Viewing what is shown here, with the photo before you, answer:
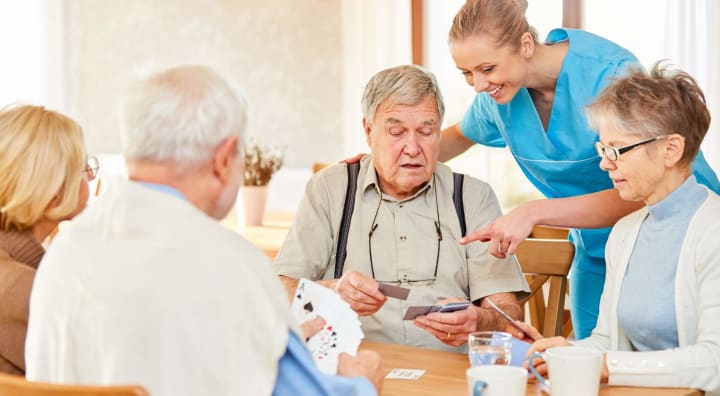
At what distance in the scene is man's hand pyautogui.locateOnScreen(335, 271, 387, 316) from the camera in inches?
88.4

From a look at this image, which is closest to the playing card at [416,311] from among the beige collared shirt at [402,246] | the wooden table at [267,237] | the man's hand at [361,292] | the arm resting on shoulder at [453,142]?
the man's hand at [361,292]

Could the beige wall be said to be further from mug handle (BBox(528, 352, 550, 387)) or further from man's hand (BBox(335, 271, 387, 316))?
mug handle (BBox(528, 352, 550, 387))

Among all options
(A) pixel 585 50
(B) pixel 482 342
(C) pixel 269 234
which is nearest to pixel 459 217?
(A) pixel 585 50

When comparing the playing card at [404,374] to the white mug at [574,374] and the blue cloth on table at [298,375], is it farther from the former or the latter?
the blue cloth on table at [298,375]

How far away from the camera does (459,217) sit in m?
2.61

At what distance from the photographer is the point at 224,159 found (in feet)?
4.94

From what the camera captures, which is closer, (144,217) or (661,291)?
(144,217)

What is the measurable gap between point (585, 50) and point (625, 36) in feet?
6.99

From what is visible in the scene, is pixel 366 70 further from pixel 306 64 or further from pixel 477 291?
pixel 477 291

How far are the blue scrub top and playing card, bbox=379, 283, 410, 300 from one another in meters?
0.76

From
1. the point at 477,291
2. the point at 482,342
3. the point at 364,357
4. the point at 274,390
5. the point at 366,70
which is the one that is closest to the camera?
the point at 274,390

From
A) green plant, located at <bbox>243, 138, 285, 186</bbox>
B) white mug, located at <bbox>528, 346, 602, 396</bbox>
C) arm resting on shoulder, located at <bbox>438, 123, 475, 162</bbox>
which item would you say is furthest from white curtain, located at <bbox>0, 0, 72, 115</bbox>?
white mug, located at <bbox>528, 346, 602, 396</bbox>

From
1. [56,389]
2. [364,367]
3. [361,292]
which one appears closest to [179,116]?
[56,389]

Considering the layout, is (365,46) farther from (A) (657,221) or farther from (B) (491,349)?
(B) (491,349)
